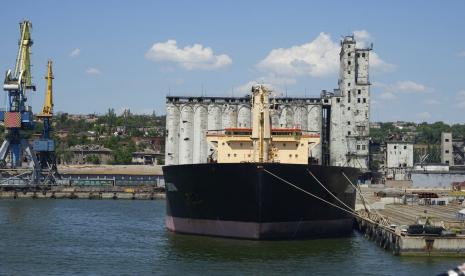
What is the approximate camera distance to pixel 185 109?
10869cm

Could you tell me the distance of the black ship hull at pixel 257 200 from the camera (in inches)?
1528

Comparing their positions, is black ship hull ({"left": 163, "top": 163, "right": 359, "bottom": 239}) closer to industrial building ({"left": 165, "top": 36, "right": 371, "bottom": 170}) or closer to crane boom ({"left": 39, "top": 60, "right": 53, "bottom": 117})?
industrial building ({"left": 165, "top": 36, "right": 371, "bottom": 170})

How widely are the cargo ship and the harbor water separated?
0.78 m

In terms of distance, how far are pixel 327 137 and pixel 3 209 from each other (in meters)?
56.6

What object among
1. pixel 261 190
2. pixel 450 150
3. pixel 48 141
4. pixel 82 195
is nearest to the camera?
pixel 261 190

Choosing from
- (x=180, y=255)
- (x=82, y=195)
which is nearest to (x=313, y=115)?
(x=82, y=195)

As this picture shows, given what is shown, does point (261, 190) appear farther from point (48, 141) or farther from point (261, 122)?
point (48, 141)

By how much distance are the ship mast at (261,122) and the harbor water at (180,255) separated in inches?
236

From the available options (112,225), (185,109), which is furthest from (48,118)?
(112,225)

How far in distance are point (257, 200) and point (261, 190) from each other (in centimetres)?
58

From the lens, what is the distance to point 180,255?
122 ft

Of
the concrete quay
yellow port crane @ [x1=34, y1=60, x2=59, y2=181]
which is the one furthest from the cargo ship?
yellow port crane @ [x1=34, y1=60, x2=59, y2=181]

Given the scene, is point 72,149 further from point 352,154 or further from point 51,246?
point 51,246

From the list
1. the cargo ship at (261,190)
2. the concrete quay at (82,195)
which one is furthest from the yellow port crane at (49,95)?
the cargo ship at (261,190)
